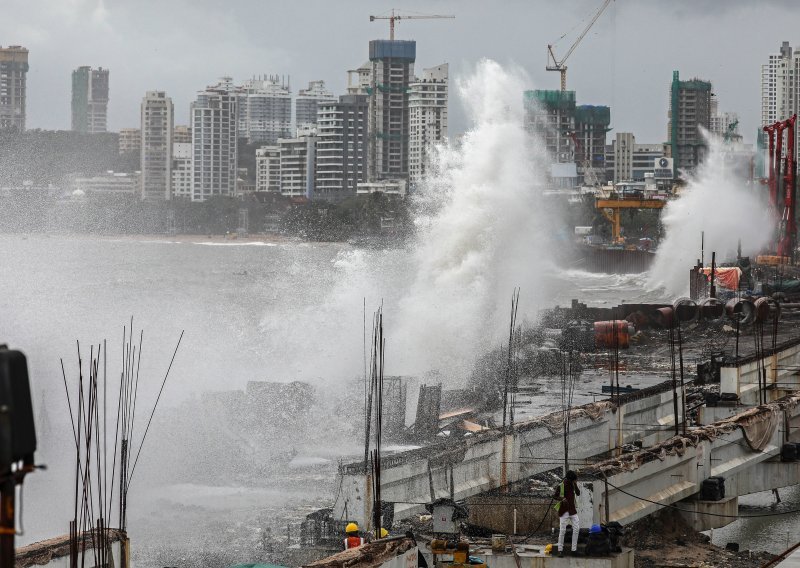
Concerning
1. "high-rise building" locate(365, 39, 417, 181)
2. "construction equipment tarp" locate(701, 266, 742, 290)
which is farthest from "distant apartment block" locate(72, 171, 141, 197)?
"construction equipment tarp" locate(701, 266, 742, 290)

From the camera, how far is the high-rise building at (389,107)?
7111 inches

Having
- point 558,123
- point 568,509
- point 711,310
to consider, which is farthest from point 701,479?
point 558,123

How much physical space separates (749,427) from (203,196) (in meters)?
179

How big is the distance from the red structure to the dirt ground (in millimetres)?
59354

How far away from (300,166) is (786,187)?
115 meters

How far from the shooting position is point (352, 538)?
1350 centimetres

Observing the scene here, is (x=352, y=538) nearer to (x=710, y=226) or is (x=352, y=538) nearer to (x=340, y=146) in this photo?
(x=710, y=226)

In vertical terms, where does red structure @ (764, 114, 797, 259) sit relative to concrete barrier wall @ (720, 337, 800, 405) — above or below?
above

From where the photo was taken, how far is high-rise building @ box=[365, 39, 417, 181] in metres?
181

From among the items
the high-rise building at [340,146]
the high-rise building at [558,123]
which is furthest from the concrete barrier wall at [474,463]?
the high-rise building at [340,146]

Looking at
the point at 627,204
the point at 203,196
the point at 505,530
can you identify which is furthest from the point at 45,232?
the point at 505,530

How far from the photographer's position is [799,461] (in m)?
22.3

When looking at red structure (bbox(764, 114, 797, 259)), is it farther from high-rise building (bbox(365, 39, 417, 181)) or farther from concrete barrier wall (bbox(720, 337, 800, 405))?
high-rise building (bbox(365, 39, 417, 181))

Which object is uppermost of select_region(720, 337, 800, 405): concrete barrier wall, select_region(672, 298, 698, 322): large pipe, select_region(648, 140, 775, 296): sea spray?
select_region(648, 140, 775, 296): sea spray
